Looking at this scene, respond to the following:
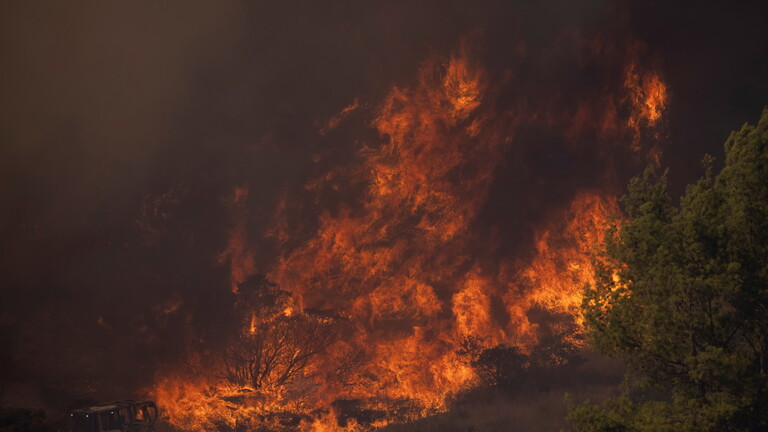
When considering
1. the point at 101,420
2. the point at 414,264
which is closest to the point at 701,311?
the point at 101,420

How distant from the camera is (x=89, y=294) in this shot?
121 ft

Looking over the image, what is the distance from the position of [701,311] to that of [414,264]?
2538cm

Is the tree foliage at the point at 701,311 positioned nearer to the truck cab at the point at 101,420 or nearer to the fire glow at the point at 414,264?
the truck cab at the point at 101,420

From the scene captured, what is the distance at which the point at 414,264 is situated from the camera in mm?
37844

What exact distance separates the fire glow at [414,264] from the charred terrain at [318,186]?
13 centimetres

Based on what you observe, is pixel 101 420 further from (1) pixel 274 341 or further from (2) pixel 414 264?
(2) pixel 414 264

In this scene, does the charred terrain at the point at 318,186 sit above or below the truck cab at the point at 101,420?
above

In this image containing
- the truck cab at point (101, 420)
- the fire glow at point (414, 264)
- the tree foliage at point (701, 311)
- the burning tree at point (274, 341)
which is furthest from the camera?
the burning tree at point (274, 341)

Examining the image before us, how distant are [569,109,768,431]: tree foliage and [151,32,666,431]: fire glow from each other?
21.6 meters

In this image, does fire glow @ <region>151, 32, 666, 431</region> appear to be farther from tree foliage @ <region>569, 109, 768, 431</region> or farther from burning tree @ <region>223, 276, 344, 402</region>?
tree foliage @ <region>569, 109, 768, 431</region>

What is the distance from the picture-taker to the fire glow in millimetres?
35281

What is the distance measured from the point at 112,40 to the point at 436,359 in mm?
28910

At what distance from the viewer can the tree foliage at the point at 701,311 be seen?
12.2 m

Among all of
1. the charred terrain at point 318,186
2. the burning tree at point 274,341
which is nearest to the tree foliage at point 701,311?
the charred terrain at point 318,186
